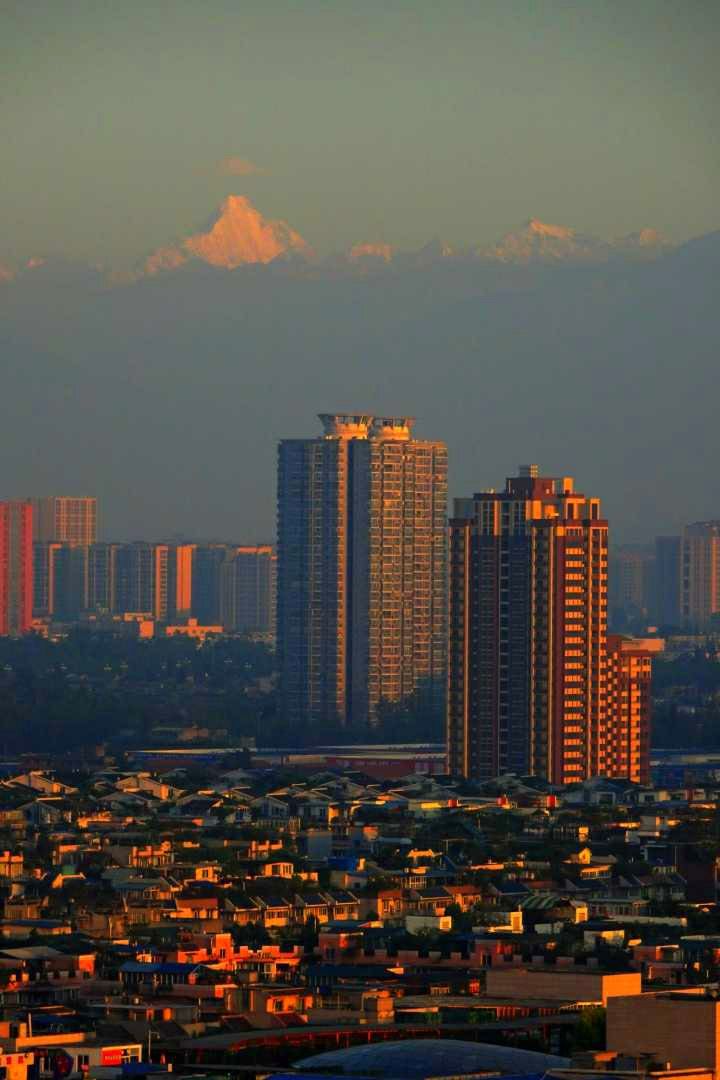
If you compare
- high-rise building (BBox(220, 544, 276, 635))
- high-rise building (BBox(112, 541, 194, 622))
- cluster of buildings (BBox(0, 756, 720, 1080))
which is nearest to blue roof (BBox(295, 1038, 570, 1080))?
cluster of buildings (BBox(0, 756, 720, 1080))

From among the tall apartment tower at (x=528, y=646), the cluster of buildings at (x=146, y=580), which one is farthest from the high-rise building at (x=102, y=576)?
the tall apartment tower at (x=528, y=646)

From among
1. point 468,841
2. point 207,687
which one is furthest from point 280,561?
point 468,841

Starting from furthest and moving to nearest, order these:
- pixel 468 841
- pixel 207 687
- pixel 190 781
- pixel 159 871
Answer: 1. pixel 207 687
2. pixel 190 781
3. pixel 468 841
4. pixel 159 871

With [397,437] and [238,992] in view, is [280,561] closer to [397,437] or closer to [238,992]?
[397,437]

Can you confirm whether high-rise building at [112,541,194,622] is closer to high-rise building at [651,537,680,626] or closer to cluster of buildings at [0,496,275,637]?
cluster of buildings at [0,496,275,637]

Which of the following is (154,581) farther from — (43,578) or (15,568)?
(15,568)

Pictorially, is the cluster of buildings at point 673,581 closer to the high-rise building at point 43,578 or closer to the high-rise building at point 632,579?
the high-rise building at point 632,579
